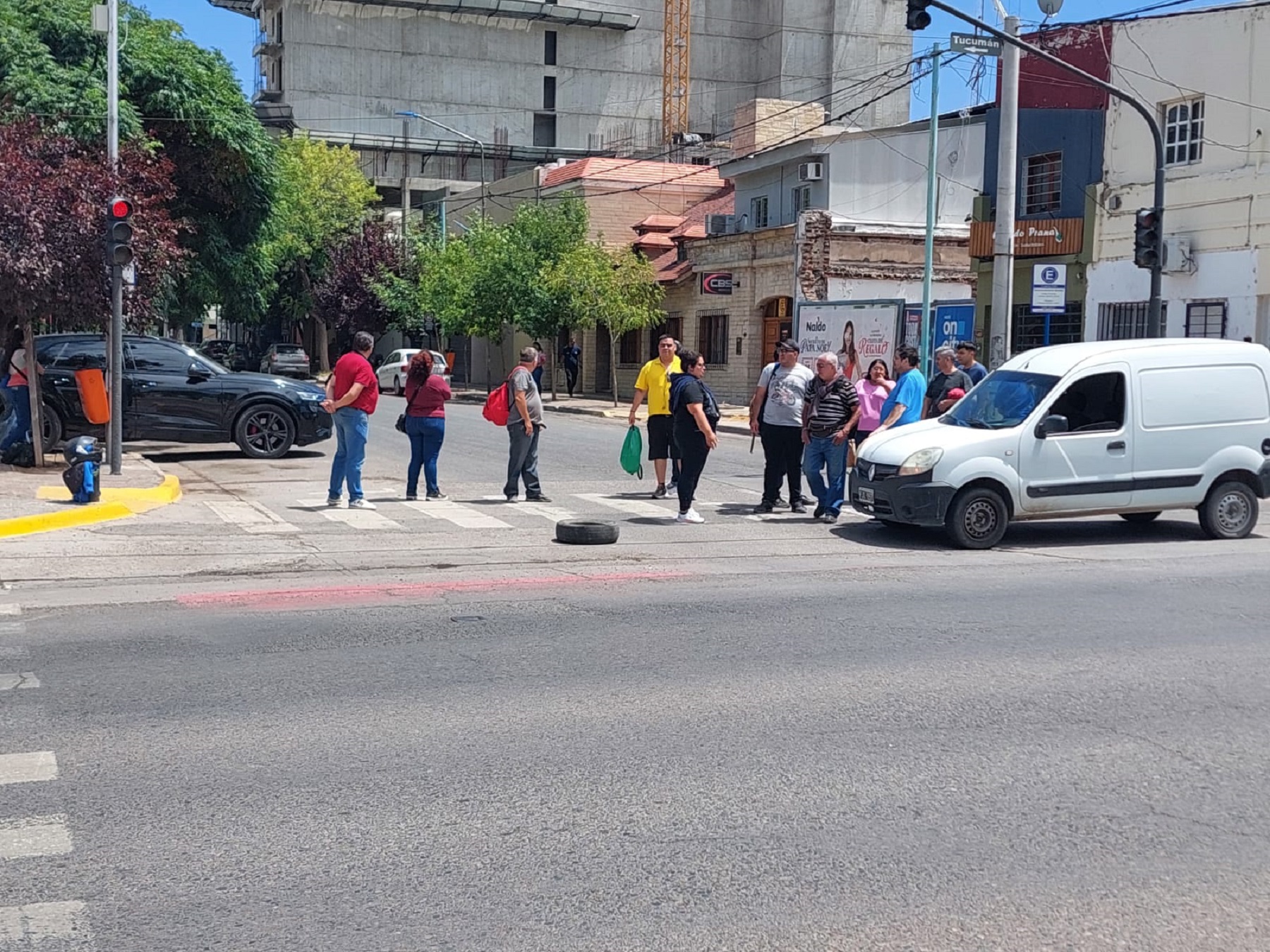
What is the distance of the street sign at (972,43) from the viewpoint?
749 inches

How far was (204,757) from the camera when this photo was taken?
18.6 ft

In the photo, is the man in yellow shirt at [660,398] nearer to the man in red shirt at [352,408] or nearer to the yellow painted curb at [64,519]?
the man in red shirt at [352,408]

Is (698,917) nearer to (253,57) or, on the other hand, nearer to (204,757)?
(204,757)

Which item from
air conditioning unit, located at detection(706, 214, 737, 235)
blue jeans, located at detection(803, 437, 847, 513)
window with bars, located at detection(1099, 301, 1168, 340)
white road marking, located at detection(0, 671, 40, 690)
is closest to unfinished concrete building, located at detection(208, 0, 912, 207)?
air conditioning unit, located at detection(706, 214, 737, 235)

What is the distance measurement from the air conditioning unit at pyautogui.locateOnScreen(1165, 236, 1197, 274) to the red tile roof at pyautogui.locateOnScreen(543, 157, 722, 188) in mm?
24673

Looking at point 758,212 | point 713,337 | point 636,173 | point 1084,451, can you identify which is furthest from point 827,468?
point 636,173

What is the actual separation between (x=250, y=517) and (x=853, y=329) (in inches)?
630

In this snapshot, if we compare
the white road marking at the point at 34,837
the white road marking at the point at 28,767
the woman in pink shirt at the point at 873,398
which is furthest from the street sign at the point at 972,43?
the white road marking at the point at 34,837

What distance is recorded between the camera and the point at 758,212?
133 feet

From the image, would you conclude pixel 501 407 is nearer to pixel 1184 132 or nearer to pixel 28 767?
pixel 28 767

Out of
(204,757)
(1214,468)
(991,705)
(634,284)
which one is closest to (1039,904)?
(991,705)

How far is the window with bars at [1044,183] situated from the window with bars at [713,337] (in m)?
13.0

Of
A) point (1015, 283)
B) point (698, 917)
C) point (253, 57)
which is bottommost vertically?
point (698, 917)

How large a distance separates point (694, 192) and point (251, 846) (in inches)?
1794
